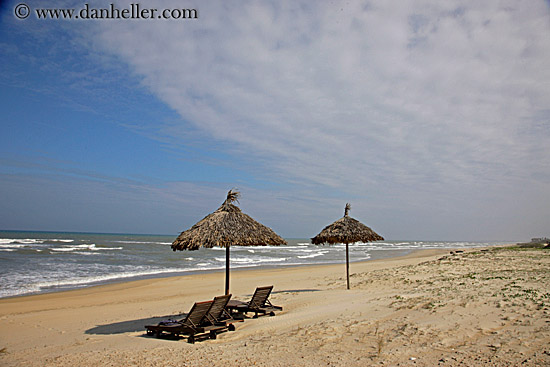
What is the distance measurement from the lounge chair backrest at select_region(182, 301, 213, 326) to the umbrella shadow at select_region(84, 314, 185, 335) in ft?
5.65

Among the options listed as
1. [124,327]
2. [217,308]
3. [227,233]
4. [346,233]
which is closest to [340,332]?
[217,308]

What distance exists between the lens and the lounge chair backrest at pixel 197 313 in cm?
714

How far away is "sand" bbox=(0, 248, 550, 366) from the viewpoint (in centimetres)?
552

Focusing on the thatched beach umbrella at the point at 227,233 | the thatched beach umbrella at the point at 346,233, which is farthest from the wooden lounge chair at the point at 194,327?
the thatched beach umbrella at the point at 346,233

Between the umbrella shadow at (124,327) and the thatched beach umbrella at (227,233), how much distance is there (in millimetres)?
1858

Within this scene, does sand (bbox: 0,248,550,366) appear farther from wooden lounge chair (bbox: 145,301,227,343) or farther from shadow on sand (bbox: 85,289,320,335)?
wooden lounge chair (bbox: 145,301,227,343)

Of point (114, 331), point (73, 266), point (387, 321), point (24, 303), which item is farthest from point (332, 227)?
point (73, 266)

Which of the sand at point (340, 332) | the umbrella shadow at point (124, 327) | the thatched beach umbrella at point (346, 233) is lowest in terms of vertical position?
the umbrella shadow at point (124, 327)

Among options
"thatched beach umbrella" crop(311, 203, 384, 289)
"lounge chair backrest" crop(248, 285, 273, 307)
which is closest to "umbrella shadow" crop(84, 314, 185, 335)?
"lounge chair backrest" crop(248, 285, 273, 307)

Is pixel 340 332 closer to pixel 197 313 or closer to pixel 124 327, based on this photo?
pixel 197 313

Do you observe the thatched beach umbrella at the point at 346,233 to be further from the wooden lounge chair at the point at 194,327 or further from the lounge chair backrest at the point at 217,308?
the wooden lounge chair at the point at 194,327

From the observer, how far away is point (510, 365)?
15.8 ft

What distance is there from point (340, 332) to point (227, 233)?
3171 mm

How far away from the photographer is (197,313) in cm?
723
